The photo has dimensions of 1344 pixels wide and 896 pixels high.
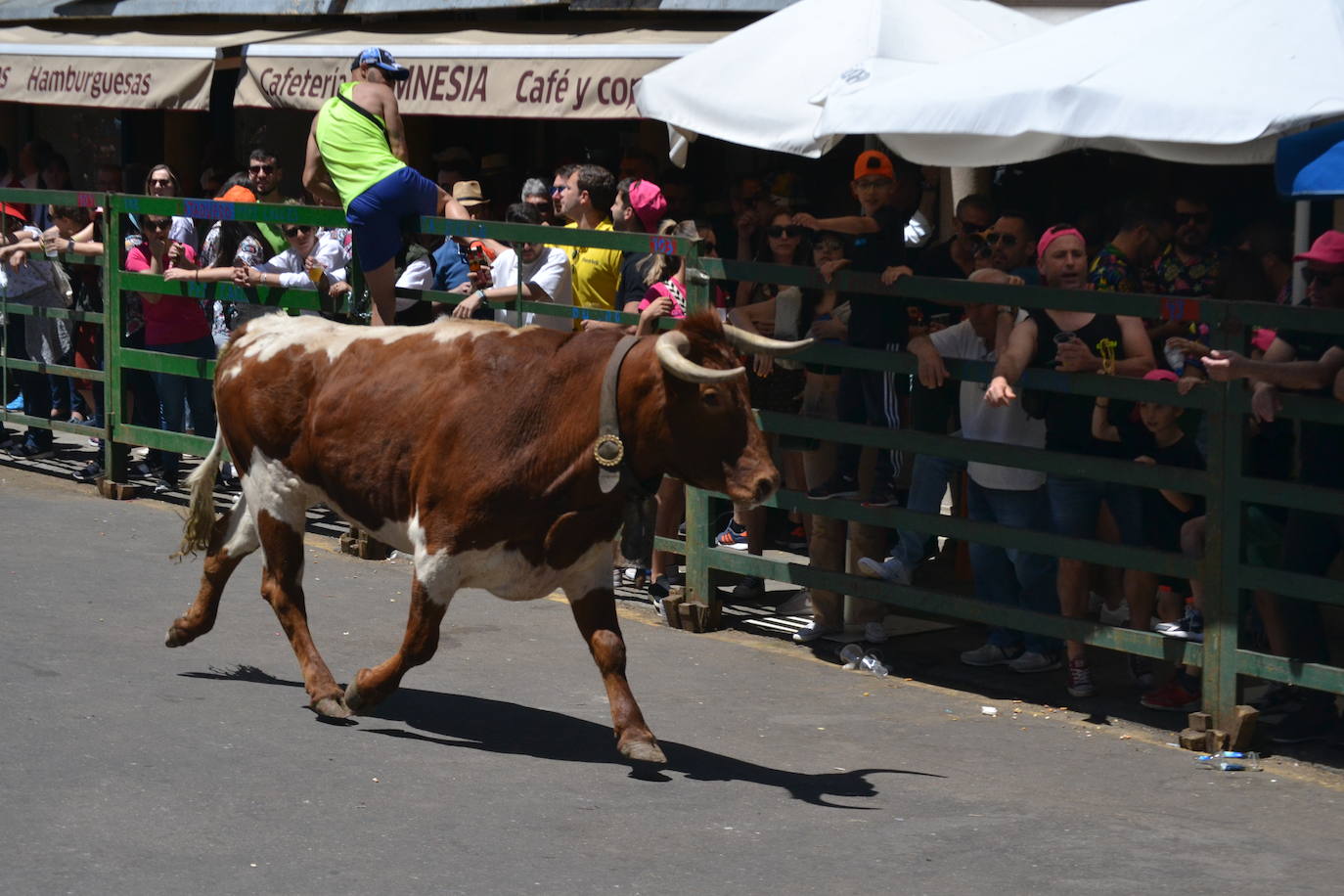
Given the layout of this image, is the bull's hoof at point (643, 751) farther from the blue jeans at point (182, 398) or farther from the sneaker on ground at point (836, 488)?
the blue jeans at point (182, 398)

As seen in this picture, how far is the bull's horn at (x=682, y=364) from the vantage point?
21.7ft

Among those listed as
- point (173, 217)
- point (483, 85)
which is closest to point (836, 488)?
point (483, 85)

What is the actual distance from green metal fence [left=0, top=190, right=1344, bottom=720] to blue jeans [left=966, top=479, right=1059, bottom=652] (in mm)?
224

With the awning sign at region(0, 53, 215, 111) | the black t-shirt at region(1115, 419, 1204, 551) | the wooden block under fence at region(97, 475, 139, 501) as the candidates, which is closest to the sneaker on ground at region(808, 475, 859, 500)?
the black t-shirt at region(1115, 419, 1204, 551)

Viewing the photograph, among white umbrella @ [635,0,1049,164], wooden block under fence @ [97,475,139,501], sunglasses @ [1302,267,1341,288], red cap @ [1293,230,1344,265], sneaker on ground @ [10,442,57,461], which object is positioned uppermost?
white umbrella @ [635,0,1049,164]

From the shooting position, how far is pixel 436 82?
1359 centimetres

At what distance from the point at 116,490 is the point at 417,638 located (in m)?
5.80

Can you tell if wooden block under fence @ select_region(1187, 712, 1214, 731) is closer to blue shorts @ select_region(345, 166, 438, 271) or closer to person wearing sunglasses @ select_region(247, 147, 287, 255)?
blue shorts @ select_region(345, 166, 438, 271)

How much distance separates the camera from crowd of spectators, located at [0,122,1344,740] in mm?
7605

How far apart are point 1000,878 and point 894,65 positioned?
14.8 ft

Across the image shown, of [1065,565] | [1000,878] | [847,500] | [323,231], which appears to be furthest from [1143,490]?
[323,231]

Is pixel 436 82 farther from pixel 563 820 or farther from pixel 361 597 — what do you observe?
pixel 563 820

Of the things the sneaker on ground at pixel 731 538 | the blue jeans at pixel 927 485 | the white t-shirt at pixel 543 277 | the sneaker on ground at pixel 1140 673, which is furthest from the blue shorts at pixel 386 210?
the sneaker on ground at pixel 1140 673

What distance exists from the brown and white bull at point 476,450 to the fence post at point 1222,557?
65.6 inches
